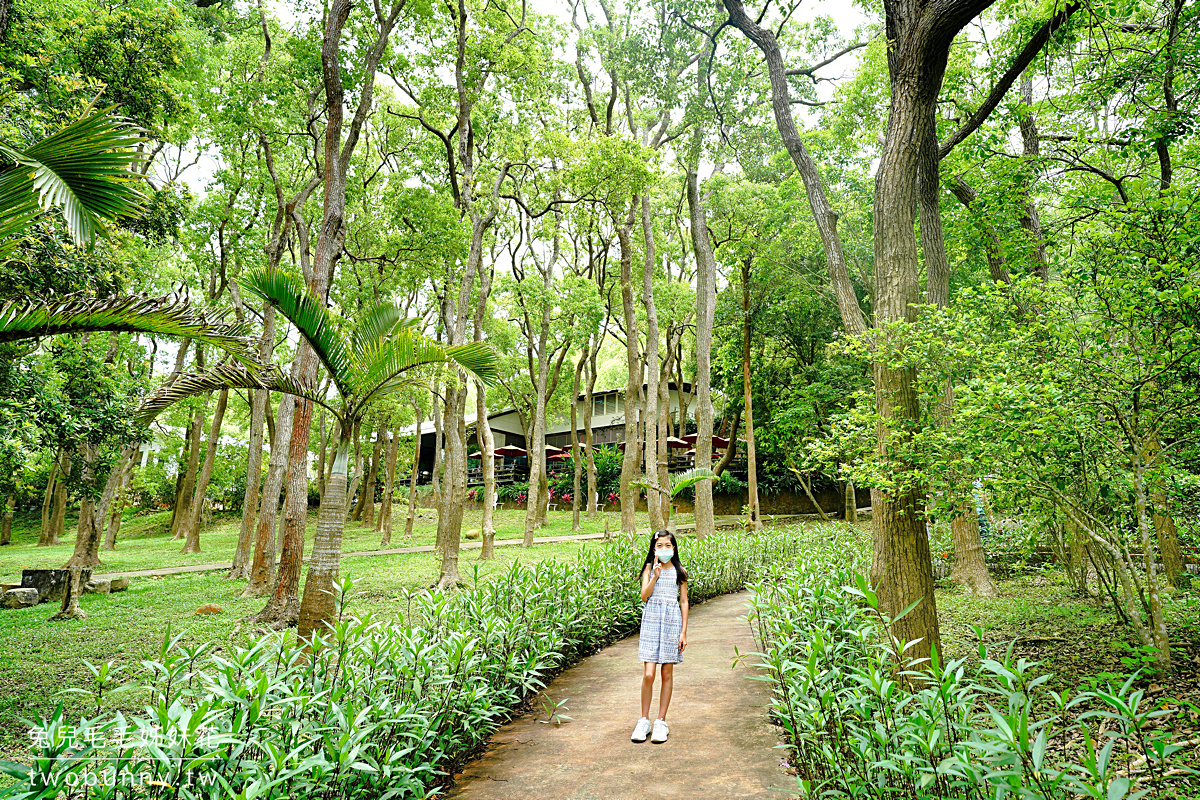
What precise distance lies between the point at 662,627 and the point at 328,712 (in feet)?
7.23

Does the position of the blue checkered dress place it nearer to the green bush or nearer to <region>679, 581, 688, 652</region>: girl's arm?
Answer: <region>679, 581, 688, 652</region>: girl's arm

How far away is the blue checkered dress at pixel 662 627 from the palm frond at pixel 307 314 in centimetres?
354

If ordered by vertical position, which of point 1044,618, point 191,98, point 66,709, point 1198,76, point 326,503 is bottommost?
point 66,709

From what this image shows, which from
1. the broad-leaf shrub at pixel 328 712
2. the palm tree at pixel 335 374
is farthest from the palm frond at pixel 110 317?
the broad-leaf shrub at pixel 328 712

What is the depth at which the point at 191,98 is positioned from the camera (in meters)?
10.7

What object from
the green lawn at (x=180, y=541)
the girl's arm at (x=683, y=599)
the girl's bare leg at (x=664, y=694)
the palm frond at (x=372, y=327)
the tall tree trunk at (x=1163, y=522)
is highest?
the palm frond at (x=372, y=327)

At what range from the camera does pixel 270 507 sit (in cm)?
995

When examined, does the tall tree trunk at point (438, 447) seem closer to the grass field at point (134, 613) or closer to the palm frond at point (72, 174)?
the grass field at point (134, 613)

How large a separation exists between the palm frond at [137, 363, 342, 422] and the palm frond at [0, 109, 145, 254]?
1.92m

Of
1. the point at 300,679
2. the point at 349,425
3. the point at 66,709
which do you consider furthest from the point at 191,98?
the point at 300,679

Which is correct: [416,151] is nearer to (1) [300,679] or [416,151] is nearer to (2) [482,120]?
(2) [482,120]

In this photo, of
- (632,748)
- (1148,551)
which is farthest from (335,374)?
(1148,551)

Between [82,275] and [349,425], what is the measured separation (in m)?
3.66

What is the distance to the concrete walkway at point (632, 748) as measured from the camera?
3.37 m
